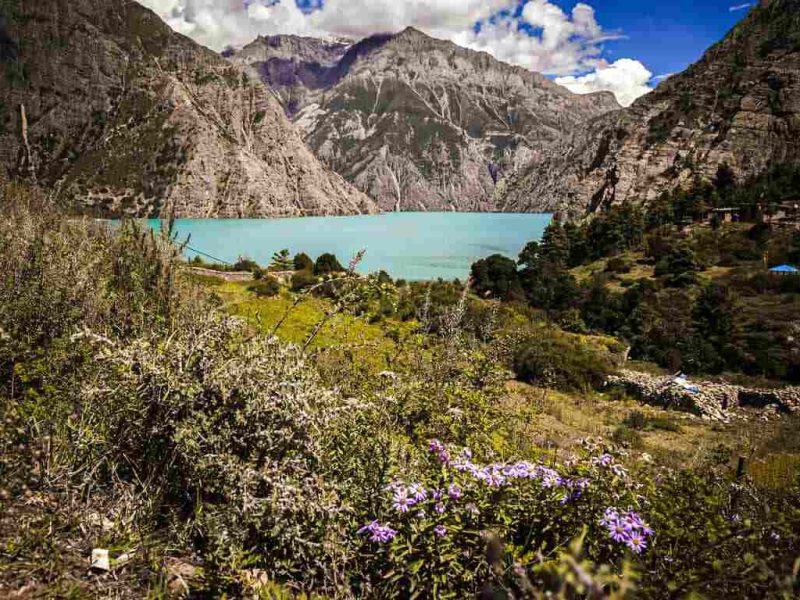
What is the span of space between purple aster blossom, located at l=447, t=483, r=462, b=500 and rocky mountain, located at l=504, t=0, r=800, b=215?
83665 millimetres

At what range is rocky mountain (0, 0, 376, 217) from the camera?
13662cm

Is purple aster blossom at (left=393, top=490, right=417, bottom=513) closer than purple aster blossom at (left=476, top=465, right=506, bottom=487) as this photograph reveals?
Yes

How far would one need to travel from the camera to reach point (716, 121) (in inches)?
3243

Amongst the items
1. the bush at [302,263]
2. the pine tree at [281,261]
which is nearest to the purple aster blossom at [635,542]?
the pine tree at [281,261]

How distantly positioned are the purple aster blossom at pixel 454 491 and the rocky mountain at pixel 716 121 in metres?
83.7

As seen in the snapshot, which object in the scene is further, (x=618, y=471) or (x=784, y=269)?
(x=784, y=269)

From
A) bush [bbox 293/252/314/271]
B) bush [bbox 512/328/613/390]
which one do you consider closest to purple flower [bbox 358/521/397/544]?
bush [bbox 512/328/613/390]

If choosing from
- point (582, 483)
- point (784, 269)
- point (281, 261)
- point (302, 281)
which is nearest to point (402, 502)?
point (582, 483)

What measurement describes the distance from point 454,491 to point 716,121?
9957 centimetres

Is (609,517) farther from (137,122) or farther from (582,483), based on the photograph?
(137,122)

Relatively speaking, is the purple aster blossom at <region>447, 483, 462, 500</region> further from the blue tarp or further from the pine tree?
the blue tarp

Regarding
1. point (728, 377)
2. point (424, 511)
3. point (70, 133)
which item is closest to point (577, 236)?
point (728, 377)

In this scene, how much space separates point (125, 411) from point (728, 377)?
2762 centimetres

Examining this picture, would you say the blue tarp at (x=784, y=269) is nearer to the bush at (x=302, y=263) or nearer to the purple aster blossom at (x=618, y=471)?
the bush at (x=302, y=263)
